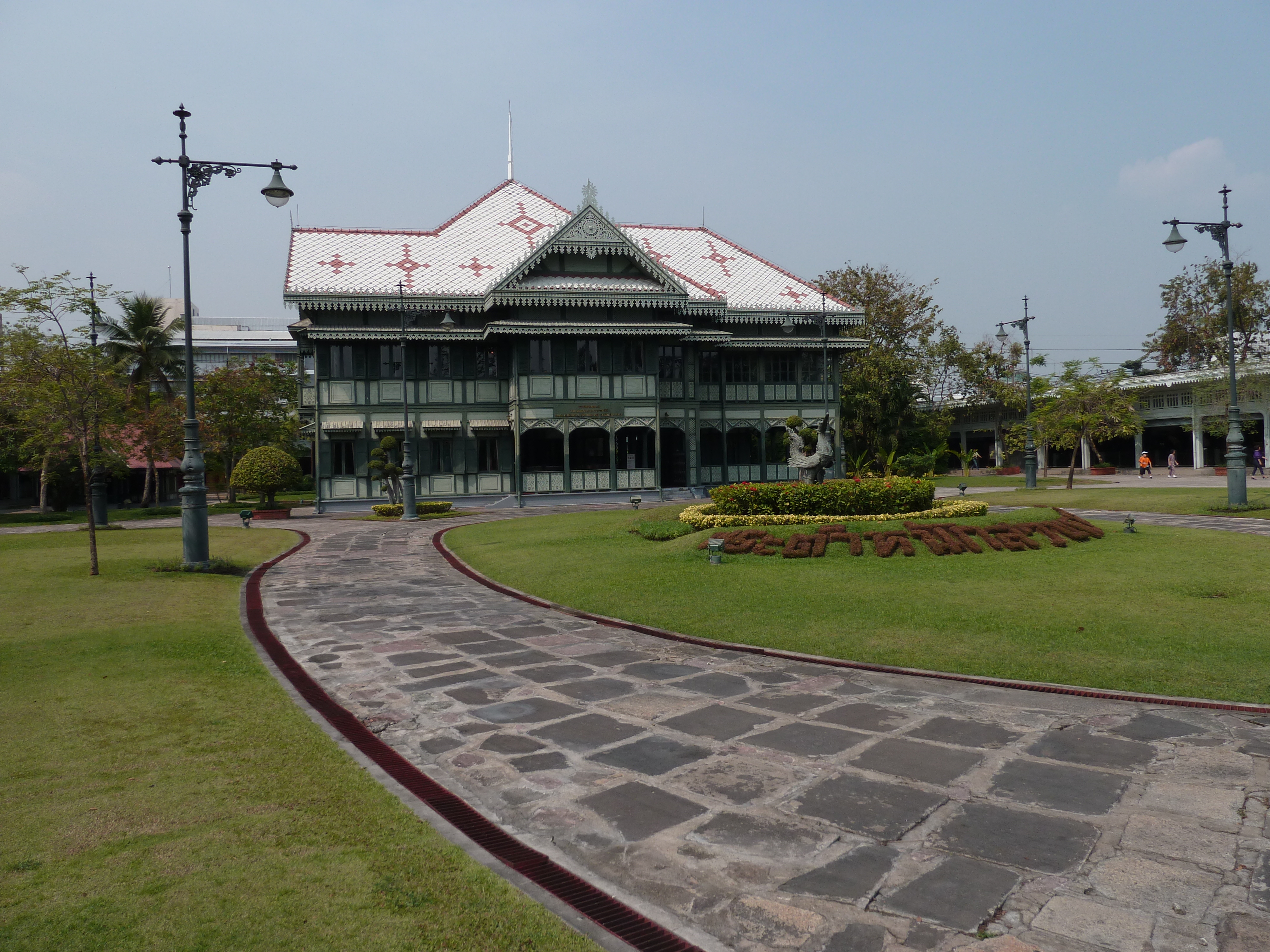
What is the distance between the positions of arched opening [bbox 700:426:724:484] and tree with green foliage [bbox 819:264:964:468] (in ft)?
26.6

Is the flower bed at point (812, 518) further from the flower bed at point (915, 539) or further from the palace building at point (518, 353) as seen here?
the palace building at point (518, 353)

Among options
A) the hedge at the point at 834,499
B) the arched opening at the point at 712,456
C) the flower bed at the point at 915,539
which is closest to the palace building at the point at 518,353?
the arched opening at the point at 712,456

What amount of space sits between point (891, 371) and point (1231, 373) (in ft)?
79.8

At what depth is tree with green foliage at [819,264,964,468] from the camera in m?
45.0

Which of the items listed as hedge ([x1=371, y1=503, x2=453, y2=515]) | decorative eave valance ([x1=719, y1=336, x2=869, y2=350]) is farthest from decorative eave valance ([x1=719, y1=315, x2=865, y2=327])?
hedge ([x1=371, y1=503, x2=453, y2=515])

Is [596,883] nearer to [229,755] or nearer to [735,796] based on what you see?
[735,796]

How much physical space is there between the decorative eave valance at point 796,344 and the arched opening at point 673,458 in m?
4.49

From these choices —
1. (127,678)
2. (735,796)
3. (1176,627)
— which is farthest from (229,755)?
(1176,627)

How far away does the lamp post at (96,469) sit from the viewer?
17312mm

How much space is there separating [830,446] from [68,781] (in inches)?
655

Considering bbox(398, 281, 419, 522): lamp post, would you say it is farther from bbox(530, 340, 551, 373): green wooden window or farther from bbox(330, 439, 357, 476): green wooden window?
bbox(330, 439, 357, 476): green wooden window

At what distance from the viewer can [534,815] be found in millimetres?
4926

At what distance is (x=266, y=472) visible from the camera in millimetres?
33812

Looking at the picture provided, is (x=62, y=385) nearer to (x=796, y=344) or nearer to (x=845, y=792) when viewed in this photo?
(x=845, y=792)
